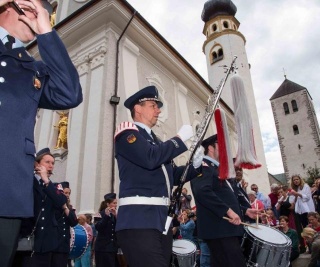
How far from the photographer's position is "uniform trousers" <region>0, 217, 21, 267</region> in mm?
1249

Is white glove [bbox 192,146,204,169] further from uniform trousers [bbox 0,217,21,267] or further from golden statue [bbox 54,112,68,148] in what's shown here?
golden statue [bbox 54,112,68,148]

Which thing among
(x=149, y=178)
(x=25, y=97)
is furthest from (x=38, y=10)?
(x=149, y=178)

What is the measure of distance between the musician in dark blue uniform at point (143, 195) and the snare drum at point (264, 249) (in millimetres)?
1831

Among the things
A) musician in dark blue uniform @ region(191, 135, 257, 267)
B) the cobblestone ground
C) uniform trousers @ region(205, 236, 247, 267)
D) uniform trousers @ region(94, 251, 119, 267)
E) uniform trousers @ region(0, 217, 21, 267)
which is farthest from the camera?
the cobblestone ground

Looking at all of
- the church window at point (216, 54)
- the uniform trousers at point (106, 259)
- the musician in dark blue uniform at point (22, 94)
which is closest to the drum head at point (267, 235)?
the uniform trousers at point (106, 259)

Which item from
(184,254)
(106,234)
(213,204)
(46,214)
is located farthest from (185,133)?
(106,234)

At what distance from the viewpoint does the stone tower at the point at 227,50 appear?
2231 cm

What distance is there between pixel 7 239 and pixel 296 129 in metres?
55.9

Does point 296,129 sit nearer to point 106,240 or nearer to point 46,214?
point 106,240

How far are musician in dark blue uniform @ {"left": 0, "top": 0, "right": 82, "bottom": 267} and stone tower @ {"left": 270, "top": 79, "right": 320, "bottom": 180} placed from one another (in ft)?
166

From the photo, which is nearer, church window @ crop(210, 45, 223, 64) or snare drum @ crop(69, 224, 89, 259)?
snare drum @ crop(69, 224, 89, 259)

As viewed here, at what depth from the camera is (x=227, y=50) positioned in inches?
998

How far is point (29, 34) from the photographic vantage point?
166cm

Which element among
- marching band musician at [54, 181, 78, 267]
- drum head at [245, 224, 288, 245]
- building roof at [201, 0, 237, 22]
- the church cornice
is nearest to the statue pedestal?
marching band musician at [54, 181, 78, 267]
